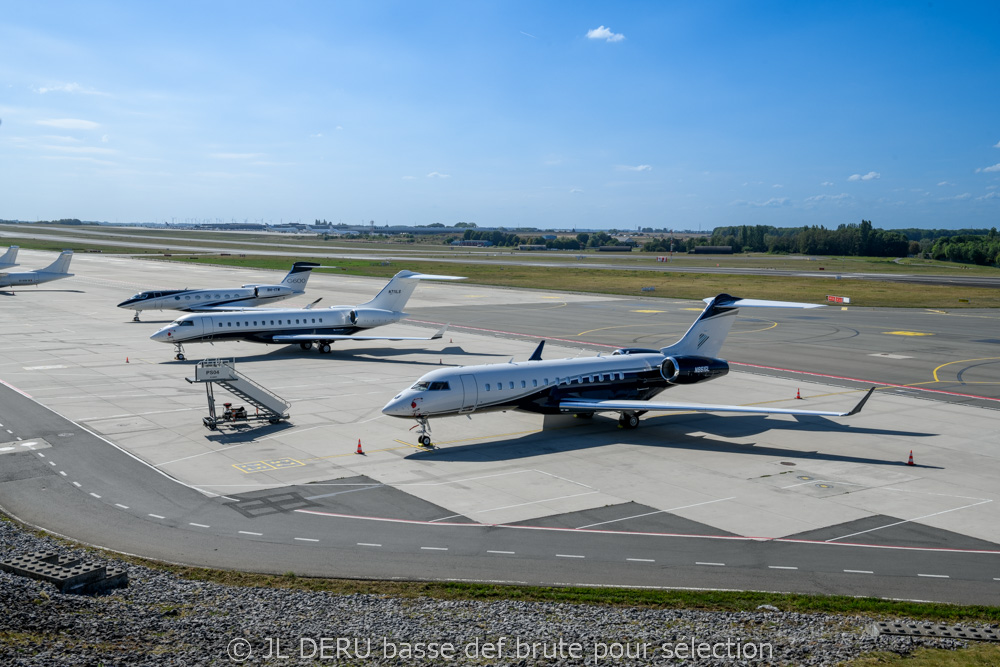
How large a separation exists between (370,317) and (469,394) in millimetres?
27485

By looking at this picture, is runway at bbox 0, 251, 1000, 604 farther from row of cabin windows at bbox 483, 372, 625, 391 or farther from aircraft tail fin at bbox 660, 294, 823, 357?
aircraft tail fin at bbox 660, 294, 823, 357

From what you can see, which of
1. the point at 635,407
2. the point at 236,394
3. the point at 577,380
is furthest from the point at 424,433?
the point at 236,394

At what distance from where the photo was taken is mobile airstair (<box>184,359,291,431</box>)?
3519 cm

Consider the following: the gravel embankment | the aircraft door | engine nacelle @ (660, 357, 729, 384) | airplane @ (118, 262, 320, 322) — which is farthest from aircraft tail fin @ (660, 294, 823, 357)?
airplane @ (118, 262, 320, 322)

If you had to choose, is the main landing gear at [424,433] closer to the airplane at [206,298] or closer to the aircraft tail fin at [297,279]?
the airplane at [206,298]

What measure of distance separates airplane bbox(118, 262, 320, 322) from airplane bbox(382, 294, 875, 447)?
40.4 m

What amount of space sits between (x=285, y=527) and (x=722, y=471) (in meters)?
16.3

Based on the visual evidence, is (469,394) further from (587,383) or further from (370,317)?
(370,317)

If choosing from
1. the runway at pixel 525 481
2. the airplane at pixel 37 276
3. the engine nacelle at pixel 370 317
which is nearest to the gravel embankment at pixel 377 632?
the runway at pixel 525 481

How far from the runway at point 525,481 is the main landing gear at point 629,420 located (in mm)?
629

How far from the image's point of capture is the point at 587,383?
3550cm

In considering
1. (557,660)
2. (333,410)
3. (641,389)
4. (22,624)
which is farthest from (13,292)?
(557,660)

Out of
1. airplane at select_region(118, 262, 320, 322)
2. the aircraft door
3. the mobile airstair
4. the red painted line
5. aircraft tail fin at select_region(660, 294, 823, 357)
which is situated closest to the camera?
the red painted line

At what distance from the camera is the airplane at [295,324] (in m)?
52.9
